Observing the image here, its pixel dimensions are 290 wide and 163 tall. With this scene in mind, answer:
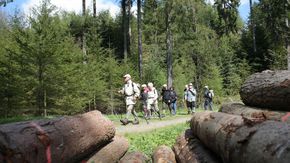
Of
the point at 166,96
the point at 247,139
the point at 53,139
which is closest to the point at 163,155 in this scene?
the point at 53,139

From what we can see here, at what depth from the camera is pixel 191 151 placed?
32.0 feet

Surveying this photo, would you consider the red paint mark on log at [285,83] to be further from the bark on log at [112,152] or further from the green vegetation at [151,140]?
the green vegetation at [151,140]

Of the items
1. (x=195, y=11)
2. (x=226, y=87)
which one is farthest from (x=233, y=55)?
(x=195, y=11)

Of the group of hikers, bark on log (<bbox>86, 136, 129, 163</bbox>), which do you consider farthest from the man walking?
bark on log (<bbox>86, 136, 129, 163</bbox>)

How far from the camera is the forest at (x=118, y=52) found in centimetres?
2670

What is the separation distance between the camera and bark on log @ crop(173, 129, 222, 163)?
888cm

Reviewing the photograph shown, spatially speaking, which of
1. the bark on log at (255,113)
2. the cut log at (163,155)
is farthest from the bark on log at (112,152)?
the bark on log at (255,113)

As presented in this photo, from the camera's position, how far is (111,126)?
10.1 m

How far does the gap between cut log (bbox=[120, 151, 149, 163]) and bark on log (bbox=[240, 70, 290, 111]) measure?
265 centimetres

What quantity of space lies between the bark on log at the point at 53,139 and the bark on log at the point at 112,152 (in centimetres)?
18

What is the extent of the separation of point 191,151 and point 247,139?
3.35 metres

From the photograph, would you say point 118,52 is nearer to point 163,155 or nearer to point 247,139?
point 163,155

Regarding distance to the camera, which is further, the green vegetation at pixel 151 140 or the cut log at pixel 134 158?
the green vegetation at pixel 151 140

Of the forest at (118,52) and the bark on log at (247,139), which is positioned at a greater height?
the forest at (118,52)
